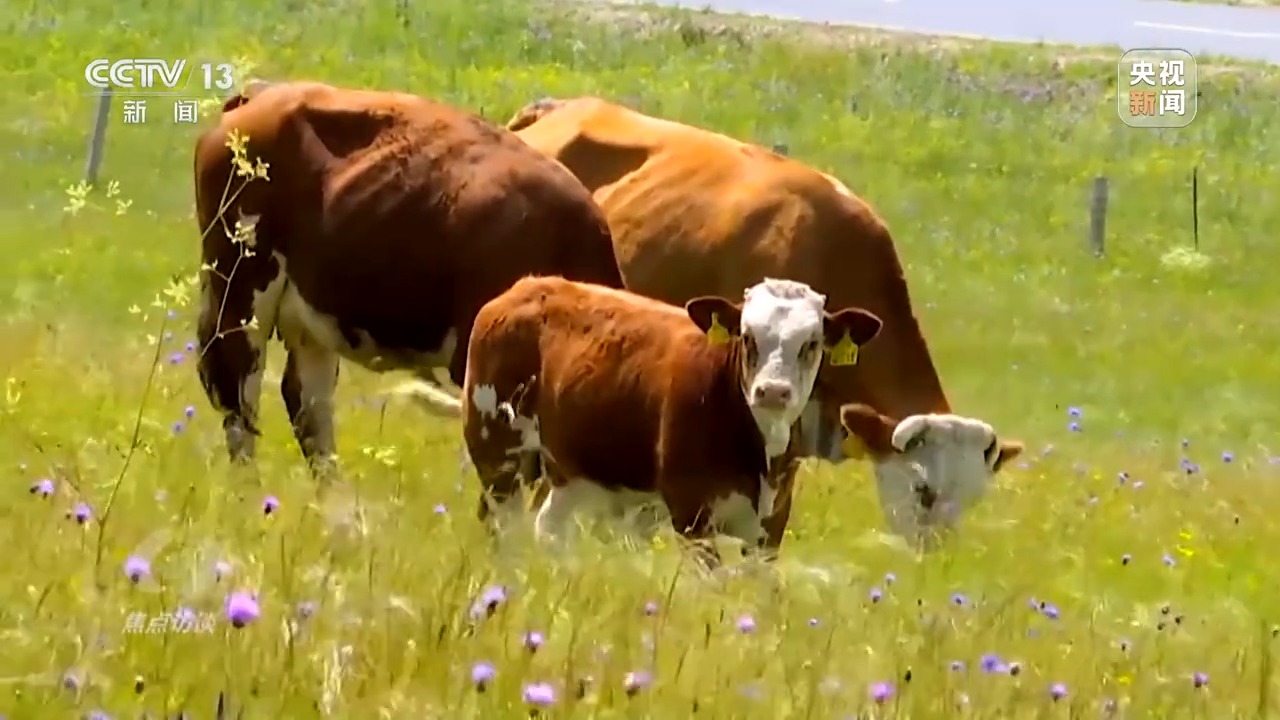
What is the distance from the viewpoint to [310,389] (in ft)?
26.3

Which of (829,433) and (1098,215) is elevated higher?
(829,433)

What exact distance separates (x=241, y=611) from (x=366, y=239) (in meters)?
4.57

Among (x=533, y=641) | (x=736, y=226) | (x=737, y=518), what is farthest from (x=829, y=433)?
(x=533, y=641)

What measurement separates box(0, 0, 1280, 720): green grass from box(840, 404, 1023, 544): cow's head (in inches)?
6.9

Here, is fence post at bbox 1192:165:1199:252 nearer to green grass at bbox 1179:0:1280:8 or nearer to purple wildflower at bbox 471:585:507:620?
green grass at bbox 1179:0:1280:8

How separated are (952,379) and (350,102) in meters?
7.37

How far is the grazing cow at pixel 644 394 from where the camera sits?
6090 mm

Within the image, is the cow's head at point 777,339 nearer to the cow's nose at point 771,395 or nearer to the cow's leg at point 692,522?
the cow's nose at point 771,395

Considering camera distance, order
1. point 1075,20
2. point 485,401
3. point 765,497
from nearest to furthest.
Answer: point 765,497 → point 485,401 → point 1075,20

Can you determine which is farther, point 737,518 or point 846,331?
point 846,331

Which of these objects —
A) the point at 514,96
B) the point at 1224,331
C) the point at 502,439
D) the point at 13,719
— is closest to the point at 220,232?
the point at 502,439

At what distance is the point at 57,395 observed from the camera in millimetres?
6953

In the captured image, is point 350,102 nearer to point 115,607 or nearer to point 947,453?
point 947,453

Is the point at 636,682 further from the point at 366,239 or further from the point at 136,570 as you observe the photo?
the point at 366,239
